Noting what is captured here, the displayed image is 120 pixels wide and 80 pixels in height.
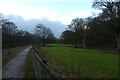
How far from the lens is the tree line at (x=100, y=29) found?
65.9 m

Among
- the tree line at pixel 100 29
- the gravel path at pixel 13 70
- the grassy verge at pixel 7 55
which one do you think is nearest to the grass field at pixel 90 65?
the gravel path at pixel 13 70

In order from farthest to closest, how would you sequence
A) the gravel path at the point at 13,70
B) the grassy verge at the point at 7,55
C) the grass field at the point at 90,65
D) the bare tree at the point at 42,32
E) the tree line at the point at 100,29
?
the bare tree at the point at 42,32 < the tree line at the point at 100,29 < the grassy verge at the point at 7,55 < the grass field at the point at 90,65 < the gravel path at the point at 13,70

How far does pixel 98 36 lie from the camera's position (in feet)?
300

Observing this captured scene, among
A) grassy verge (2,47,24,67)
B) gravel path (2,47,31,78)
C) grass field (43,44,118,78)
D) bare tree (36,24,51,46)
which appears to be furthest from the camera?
bare tree (36,24,51,46)

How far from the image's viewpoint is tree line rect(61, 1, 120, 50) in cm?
6586

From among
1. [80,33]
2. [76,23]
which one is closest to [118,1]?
[80,33]

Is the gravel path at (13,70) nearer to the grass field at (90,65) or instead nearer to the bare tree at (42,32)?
the grass field at (90,65)

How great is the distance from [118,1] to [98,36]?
85.7ft

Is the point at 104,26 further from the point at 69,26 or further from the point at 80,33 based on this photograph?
the point at 69,26

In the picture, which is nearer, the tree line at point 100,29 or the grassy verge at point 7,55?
the grassy verge at point 7,55

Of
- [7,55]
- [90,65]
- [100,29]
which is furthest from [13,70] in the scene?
[100,29]

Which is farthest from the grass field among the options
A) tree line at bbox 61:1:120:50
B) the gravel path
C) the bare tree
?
the bare tree

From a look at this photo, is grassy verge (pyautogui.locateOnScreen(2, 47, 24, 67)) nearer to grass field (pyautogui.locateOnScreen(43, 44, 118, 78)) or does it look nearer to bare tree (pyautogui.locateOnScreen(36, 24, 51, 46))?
grass field (pyautogui.locateOnScreen(43, 44, 118, 78))

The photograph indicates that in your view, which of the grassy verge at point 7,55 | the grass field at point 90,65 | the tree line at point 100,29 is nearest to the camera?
the grass field at point 90,65
